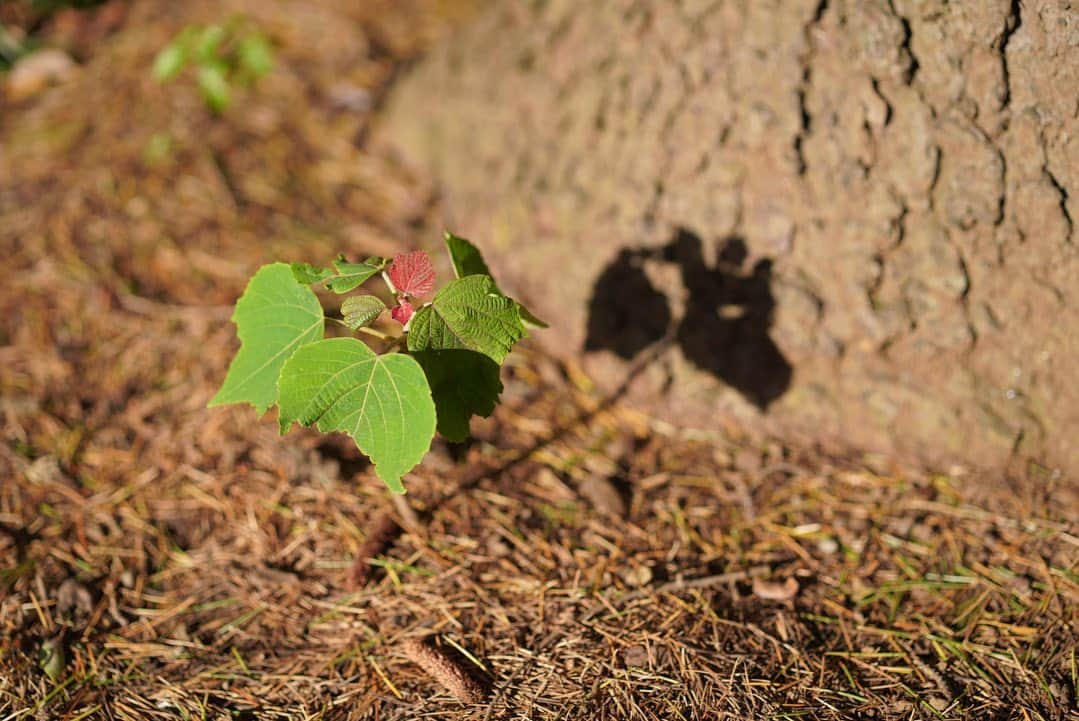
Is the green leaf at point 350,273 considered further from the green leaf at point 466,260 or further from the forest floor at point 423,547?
the forest floor at point 423,547

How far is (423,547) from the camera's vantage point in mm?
1986

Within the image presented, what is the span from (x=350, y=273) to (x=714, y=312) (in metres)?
1.11

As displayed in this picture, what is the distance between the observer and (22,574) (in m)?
1.92

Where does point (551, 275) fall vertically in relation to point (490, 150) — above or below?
below

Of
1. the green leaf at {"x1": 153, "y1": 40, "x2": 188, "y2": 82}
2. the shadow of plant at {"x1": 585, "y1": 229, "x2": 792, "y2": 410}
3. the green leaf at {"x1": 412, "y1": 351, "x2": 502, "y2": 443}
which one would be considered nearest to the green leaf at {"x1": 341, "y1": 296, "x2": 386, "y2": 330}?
the green leaf at {"x1": 412, "y1": 351, "x2": 502, "y2": 443}

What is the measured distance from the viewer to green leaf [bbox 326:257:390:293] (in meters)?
1.58

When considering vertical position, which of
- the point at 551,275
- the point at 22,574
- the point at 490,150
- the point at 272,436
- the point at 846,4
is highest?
the point at 846,4

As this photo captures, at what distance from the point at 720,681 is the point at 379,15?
120 inches

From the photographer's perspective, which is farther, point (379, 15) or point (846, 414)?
point (379, 15)

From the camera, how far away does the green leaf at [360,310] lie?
1.61m

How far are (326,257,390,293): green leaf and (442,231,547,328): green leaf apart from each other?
18 centimetres

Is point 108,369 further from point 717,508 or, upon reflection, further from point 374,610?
point 717,508

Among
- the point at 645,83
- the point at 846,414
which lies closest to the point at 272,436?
the point at 645,83

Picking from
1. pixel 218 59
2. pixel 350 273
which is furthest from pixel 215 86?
pixel 350 273
